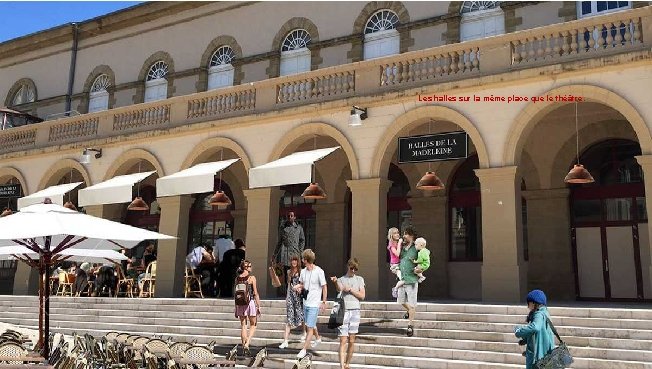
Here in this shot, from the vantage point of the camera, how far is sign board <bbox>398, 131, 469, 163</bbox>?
1323cm

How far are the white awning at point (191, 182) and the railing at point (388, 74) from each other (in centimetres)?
189

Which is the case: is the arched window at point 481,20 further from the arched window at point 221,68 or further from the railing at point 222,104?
the arched window at point 221,68

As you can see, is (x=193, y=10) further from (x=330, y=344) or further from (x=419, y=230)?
(x=330, y=344)

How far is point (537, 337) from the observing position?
5.54 meters

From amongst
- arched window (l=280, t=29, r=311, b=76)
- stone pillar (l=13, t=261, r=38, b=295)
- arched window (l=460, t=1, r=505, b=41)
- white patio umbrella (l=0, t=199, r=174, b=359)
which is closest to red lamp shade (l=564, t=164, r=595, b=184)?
arched window (l=460, t=1, r=505, b=41)

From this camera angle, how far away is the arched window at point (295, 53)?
61.4 feet

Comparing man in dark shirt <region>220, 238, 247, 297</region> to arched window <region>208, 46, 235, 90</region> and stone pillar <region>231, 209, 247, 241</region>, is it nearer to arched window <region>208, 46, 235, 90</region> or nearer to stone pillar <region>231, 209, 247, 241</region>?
stone pillar <region>231, 209, 247, 241</region>

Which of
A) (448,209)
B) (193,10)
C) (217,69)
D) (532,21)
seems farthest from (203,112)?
(532,21)

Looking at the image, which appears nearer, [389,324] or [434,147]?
[389,324]

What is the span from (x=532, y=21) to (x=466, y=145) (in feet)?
14.3

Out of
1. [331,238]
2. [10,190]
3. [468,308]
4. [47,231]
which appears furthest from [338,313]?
[10,190]

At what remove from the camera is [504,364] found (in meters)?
8.87

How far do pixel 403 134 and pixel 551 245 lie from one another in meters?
4.65

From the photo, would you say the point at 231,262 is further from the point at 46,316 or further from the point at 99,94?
the point at 99,94
